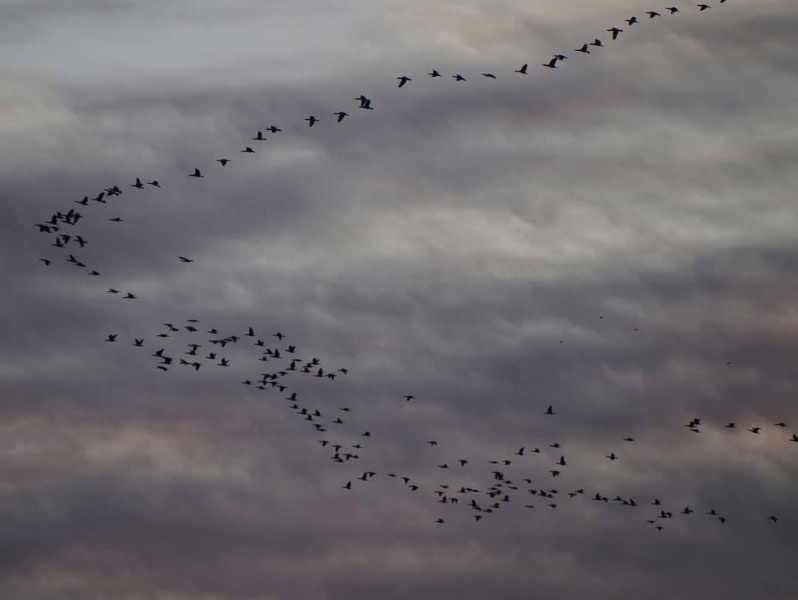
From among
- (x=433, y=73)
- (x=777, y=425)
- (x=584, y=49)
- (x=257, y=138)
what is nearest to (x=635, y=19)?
(x=584, y=49)

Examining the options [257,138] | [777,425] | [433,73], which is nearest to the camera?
[433,73]

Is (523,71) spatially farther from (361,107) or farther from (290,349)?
(290,349)

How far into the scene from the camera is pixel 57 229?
18138 centimetres

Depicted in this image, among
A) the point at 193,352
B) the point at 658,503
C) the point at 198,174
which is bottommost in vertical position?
the point at 658,503

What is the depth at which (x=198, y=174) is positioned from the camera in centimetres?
17888

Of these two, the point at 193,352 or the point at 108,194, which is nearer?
the point at 108,194

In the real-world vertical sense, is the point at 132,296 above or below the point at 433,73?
below

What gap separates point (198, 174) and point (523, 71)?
3374 centimetres

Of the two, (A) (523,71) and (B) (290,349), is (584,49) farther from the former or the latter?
(B) (290,349)

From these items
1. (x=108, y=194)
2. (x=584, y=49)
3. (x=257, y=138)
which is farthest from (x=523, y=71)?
(x=108, y=194)

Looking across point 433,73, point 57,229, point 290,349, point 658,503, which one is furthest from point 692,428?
point 57,229

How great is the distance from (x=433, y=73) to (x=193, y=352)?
48692 millimetres

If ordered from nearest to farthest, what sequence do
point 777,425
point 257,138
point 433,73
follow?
point 433,73 → point 257,138 → point 777,425

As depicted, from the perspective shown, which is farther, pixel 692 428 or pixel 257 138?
pixel 692 428
